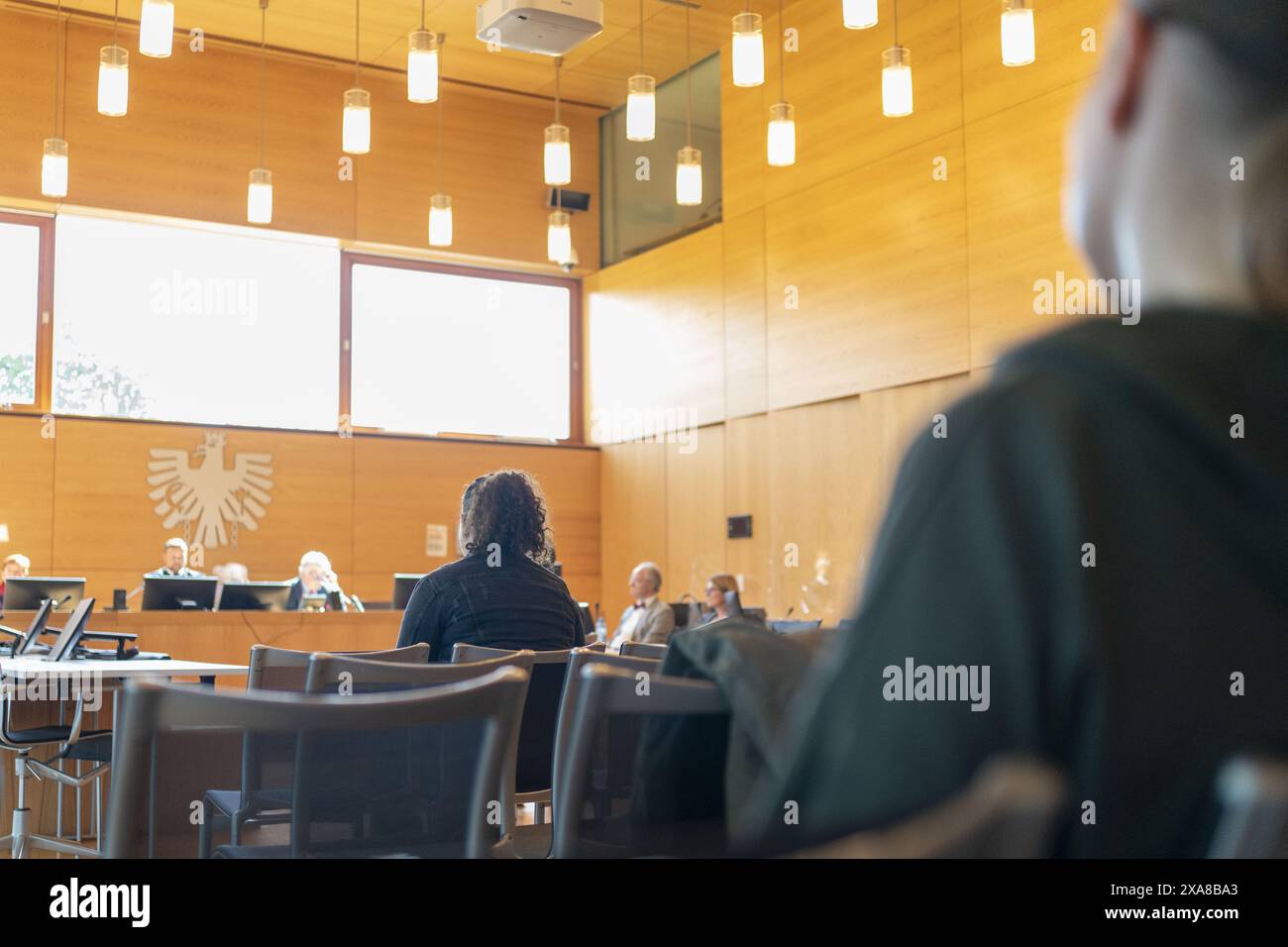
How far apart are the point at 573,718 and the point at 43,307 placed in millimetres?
9196

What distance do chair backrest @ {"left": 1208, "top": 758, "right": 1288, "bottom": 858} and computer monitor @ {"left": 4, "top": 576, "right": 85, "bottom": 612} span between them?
690cm

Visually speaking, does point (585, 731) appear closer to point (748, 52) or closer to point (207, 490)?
point (748, 52)

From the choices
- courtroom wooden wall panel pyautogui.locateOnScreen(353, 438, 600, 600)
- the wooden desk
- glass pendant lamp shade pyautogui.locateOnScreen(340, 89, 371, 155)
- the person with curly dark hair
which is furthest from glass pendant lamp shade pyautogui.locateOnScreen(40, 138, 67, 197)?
the person with curly dark hair

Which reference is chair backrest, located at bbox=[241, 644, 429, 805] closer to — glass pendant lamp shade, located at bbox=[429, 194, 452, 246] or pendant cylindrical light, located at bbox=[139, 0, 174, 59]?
pendant cylindrical light, located at bbox=[139, 0, 174, 59]

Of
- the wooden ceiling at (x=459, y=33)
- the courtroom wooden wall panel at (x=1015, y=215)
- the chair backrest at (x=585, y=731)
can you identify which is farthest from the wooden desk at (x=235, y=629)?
the chair backrest at (x=585, y=731)

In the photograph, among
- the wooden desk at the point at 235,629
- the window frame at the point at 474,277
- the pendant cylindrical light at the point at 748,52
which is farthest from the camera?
the window frame at the point at 474,277

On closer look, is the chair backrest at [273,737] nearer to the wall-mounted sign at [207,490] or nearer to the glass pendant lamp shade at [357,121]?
the glass pendant lamp shade at [357,121]

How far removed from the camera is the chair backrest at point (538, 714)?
10.1ft

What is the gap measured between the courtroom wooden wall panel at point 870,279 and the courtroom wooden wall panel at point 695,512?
33.7 inches

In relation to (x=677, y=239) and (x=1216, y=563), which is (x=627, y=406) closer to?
(x=677, y=239)

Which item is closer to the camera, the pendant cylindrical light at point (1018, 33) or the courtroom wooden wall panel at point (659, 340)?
the pendant cylindrical light at point (1018, 33)

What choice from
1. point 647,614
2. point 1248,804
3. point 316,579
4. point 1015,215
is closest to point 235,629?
point 316,579
